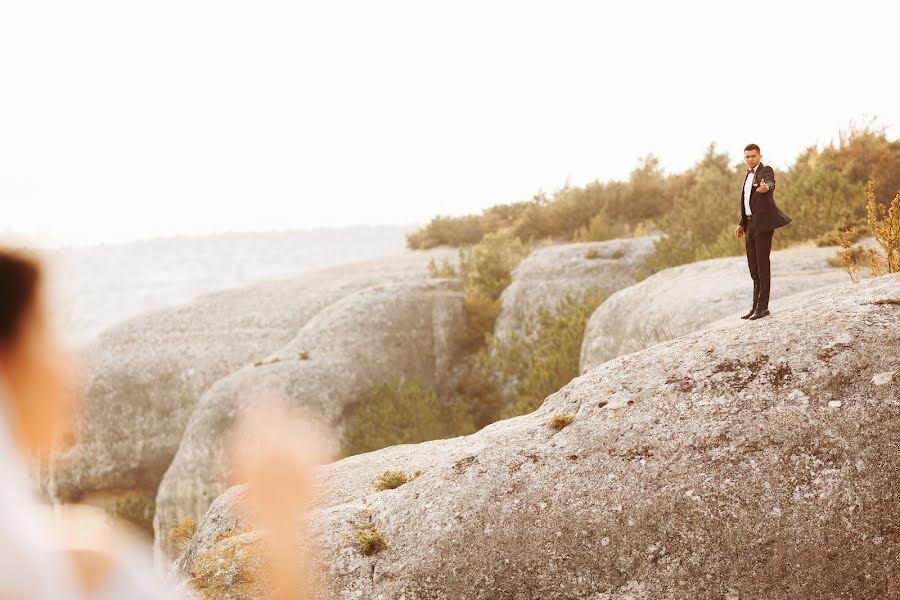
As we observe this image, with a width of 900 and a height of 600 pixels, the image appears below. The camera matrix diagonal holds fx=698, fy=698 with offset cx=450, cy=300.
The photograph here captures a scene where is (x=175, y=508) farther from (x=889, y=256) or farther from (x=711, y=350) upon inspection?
(x=889, y=256)

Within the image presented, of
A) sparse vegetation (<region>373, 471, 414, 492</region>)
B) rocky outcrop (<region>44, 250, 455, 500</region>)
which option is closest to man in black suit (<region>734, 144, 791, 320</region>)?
sparse vegetation (<region>373, 471, 414, 492</region>)

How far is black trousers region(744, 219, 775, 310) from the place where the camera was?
7.29 meters

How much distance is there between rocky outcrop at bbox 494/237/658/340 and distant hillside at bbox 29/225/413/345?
321 ft

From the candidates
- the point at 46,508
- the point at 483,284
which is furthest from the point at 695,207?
the point at 46,508

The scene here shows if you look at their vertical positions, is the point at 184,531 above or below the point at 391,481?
below

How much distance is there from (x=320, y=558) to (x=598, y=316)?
10.5 m

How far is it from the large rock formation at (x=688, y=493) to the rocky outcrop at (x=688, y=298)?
4098 millimetres

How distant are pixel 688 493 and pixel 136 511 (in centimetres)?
1744

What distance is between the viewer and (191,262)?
141 metres

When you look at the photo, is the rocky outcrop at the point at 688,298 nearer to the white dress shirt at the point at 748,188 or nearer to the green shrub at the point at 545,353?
the green shrub at the point at 545,353

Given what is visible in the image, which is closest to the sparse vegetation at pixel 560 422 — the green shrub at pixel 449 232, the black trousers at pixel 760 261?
the black trousers at pixel 760 261

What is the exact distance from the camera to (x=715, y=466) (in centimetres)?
565

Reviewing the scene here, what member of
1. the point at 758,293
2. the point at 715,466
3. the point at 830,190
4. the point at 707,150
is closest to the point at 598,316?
the point at 830,190

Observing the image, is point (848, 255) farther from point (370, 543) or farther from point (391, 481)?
point (370, 543)
